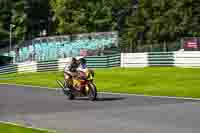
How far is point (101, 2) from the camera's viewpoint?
7381 cm

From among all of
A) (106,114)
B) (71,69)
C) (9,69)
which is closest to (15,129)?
(106,114)

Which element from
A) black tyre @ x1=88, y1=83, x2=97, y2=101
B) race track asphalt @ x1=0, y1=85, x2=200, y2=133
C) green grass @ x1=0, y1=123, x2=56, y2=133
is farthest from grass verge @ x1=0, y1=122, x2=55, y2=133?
black tyre @ x1=88, y1=83, x2=97, y2=101

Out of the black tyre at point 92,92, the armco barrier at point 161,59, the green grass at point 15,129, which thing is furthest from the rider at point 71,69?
the armco barrier at point 161,59

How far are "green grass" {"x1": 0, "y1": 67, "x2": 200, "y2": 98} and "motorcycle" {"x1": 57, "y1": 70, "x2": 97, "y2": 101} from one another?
3.07 m

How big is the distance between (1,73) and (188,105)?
1280 inches

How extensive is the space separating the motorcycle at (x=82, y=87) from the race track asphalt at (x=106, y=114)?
281 mm

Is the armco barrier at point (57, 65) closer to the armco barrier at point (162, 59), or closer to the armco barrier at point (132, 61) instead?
the armco barrier at point (132, 61)

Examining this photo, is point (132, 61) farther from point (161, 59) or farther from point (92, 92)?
point (92, 92)

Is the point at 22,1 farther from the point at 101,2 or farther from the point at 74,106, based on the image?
the point at 74,106

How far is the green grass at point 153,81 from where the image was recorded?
954 inches

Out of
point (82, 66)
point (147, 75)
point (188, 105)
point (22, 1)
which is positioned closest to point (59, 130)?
point (188, 105)

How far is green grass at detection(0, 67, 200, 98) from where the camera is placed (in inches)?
954

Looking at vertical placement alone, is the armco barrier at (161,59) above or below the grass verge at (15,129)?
above

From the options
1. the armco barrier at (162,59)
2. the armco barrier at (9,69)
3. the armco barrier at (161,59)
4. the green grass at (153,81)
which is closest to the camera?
the green grass at (153,81)
